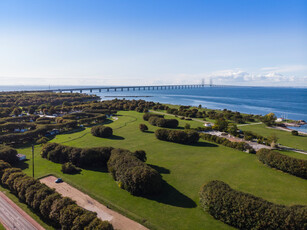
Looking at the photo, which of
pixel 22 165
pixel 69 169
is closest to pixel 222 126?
pixel 69 169

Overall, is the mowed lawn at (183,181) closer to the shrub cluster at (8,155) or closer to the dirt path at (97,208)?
the dirt path at (97,208)

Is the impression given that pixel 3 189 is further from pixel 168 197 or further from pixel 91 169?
pixel 168 197

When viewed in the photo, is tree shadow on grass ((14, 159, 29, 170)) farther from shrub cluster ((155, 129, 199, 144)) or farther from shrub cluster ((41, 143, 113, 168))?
shrub cluster ((155, 129, 199, 144))

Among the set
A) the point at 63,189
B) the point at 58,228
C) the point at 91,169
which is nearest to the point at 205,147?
the point at 91,169

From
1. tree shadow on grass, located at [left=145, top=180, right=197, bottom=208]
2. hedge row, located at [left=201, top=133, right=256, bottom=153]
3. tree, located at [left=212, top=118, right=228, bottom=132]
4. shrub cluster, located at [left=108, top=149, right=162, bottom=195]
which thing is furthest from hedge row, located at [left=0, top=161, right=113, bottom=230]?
tree, located at [left=212, top=118, right=228, bottom=132]

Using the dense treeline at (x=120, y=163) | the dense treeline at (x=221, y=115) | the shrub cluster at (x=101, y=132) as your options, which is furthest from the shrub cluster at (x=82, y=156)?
the dense treeline at (x=221, y=115)

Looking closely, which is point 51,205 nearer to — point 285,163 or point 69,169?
point 69,169

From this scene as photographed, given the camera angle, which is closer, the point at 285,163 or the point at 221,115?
the point at 285,163
